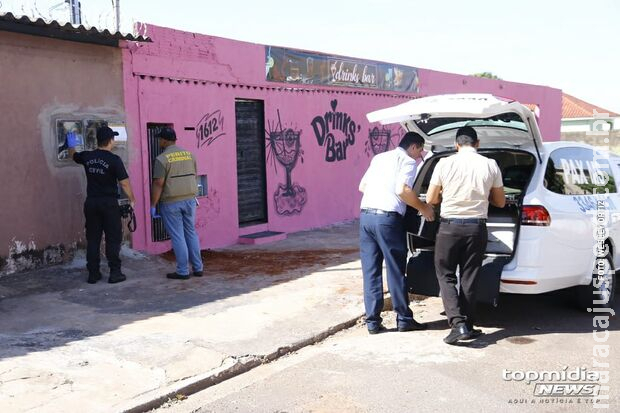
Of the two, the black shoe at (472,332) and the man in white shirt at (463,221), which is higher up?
the man in white shirt at (463,221)

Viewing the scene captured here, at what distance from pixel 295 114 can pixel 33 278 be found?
5529mm

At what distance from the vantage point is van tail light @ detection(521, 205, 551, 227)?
17.0 feet

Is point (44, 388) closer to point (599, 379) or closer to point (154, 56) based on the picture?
point (599, 379)

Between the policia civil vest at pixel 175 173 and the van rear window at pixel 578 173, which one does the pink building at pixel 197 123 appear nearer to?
the policia civil vest at pixel 175 173

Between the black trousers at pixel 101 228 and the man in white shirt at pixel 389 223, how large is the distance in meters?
2.98

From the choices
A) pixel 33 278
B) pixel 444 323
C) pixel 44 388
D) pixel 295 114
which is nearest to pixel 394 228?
pixel 444 323

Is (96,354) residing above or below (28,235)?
below

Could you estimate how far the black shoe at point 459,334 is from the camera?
5.02m

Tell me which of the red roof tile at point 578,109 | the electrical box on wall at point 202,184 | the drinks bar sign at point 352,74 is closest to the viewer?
the electrical box on wall at point 202,184

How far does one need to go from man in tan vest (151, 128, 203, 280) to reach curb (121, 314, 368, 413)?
2442mm

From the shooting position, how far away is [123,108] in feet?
26.1

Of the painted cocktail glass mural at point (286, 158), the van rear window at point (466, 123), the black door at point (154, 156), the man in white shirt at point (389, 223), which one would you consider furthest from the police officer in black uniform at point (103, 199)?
the painted cocktail glass mural at point (286, 158)

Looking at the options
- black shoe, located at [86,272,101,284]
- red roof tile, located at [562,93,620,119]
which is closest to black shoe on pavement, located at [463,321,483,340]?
black shoe, located at [86,272,101,284]

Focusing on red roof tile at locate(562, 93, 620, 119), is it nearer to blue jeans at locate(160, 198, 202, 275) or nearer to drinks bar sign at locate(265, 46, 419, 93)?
drinks bar sign at locate(265, 46, 419, 93)
